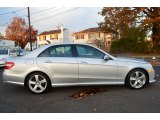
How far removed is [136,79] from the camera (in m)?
7.00

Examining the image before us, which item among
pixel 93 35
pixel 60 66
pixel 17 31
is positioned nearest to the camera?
pixel 60 66

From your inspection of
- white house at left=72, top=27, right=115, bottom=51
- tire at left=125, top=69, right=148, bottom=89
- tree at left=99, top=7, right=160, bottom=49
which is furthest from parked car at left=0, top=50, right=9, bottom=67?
white house at left=72, top=27, right=115, bottom=51

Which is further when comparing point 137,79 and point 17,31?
point 17,31

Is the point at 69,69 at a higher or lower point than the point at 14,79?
higher

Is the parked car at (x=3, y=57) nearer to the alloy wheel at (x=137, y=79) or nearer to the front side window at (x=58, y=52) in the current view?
the front side window at (x=58, y=52)

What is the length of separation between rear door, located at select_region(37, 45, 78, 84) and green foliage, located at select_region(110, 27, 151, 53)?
23.5 meters

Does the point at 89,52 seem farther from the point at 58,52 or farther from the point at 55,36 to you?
the point at 55,36

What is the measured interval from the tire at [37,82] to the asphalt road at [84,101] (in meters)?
0.18

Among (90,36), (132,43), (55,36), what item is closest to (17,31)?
(55,36)

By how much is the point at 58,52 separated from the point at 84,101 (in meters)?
1.82

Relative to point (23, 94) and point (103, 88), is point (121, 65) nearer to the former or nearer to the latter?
point (103, 88)

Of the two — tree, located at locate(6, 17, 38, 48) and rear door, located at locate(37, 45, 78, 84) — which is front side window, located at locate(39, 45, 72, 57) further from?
tree, located at locate(6, 17, 38, 48)

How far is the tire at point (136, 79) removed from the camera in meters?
6.96

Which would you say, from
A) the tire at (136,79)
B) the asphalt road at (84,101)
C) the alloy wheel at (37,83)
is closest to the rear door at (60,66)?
the alloy wheel at (37,83)
